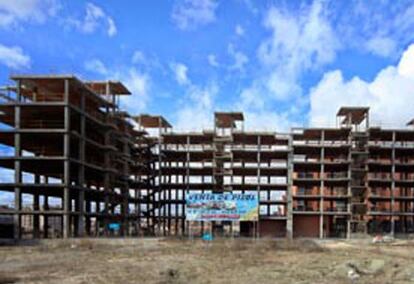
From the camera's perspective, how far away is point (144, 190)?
9425 centimetres

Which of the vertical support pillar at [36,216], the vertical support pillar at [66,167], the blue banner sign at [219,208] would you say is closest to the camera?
the blue banner sign at [219,208]

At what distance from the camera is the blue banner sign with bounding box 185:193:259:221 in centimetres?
5794

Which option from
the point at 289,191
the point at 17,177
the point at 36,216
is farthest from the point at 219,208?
the point at 289,191

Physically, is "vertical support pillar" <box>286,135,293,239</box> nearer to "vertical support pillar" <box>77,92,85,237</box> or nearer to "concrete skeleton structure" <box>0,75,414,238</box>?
"concrete skeleton structure" <box>0,75,414,238</box>

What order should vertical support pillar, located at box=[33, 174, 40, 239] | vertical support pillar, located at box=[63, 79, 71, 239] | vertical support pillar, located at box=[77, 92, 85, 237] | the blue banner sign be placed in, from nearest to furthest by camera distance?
the blue banner sign < vertical support pillar, located at box=[63, 79, 71, 239] < vertical support pillar, located at box=[77, 92, 85, 237] < vertical support pillar, located at box=[33, 174, 40, 239]

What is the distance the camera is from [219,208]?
58.0 m

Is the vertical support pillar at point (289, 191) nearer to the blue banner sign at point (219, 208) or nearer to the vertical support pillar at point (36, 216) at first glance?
the blue banner sign at point (219, 208)

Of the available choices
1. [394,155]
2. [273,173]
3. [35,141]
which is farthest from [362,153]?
[35,141]

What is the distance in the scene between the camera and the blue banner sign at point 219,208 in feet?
190

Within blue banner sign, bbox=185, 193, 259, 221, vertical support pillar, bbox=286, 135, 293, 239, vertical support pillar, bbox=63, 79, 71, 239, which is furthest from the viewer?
vertical support pillar, bbox=286, 135, 293, 239

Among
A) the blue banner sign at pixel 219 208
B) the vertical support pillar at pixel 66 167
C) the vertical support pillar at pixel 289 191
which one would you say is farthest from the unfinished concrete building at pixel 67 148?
the vertical support pillar at pixel 289 191

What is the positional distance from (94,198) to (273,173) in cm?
2810

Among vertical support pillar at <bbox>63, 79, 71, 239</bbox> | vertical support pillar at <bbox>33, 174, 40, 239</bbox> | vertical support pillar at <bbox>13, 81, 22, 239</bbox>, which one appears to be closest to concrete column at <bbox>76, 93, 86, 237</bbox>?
vertical support pillar at <bbox>63, 79, 71, 239</bbox>

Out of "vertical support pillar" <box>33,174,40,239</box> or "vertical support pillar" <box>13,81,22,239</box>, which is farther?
"vertical support pillar" <box>33,174,40,239</box>
